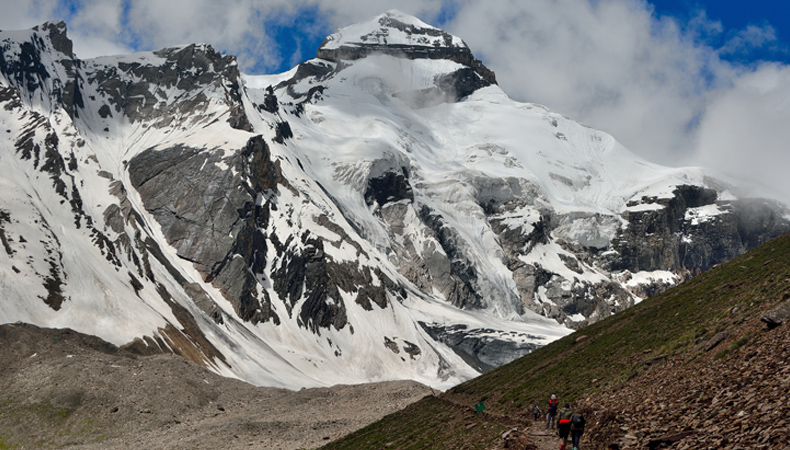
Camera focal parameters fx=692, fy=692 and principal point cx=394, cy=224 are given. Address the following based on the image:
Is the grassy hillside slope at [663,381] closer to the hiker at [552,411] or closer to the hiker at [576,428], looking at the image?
the hiker at [576,428]

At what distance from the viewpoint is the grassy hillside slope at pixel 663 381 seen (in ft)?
62.9

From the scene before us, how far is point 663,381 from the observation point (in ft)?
92.6

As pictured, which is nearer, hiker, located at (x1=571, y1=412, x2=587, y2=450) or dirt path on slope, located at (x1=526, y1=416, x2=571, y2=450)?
hiker, located at (x1=571, y1=412, x2=587, y2=450)

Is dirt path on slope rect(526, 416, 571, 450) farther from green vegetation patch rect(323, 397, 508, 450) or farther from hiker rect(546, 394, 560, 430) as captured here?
green vegetation patch rect(323, 397, 508, 450)

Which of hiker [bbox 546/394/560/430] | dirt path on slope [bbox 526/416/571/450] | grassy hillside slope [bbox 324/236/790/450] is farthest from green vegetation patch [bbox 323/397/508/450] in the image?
hiker [bbox 546/394/560/430]

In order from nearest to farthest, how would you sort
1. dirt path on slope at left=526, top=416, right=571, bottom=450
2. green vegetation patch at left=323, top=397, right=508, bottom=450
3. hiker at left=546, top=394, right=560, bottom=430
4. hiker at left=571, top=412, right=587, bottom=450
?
1. hiker at left=571, top=412, right=587, bottom=450
2. dirt path on slope at left=526, top=416, right=571, bottom=450
3. hiker at left=546, top=394, right=560, bottom=430
4. green vegetation patch at left=323, top=397, right=508, bottom=450

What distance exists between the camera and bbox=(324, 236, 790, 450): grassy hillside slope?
19.2 meters

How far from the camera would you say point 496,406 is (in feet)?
157

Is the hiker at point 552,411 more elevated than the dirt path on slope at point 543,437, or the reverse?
the hiker at point 552,411

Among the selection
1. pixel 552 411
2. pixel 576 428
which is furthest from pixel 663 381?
pixel 552 411

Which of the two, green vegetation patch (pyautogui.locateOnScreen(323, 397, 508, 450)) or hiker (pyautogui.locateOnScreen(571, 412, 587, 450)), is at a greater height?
hiker (pyautogui.locateOnScreen(571, 412, 587, 450))

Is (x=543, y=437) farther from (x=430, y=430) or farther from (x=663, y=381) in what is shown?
(x=430, y=430)

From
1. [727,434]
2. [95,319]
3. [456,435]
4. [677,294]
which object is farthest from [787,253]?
[95,319]

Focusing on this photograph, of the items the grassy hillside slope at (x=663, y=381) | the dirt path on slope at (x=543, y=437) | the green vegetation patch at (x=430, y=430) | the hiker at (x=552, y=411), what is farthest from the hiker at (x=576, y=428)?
the hiker at (x=552, y=411)
